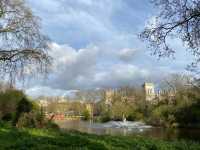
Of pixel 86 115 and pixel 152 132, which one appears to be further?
pixel 86 115

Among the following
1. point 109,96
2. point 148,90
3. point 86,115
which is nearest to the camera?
point 148,90

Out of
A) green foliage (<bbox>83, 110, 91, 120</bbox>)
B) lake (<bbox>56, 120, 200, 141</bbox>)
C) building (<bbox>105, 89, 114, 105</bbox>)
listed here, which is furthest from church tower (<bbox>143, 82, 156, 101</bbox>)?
lake (<bbox>56, 120, 200, 141</bbox>)

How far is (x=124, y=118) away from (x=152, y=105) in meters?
13.8

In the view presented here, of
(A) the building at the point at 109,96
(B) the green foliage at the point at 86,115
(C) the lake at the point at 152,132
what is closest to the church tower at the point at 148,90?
(A) the building at the point at 109,96

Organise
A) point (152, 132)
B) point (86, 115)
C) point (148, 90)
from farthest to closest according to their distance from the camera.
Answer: point (86, 115)
point (148, 90)
point (152, 132)

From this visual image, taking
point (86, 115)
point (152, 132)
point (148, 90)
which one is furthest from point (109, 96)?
point (152, 132)

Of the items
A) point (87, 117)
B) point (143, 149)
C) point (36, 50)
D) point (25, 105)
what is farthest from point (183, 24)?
point (87, 117)

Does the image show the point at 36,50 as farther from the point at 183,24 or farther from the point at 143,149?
the point at 183,24

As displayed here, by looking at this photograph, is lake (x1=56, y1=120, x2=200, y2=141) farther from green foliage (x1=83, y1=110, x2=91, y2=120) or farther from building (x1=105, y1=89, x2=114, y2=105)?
green foliage (x1=83, y1=110, x2=91, y2=120)

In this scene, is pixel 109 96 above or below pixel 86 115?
above

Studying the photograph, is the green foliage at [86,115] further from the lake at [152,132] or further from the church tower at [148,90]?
the lake at [152,132]

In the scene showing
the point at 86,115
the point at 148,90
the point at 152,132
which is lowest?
the point at 152,132

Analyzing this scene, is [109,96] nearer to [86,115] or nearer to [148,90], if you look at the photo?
[86,115]

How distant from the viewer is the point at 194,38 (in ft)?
38.0
